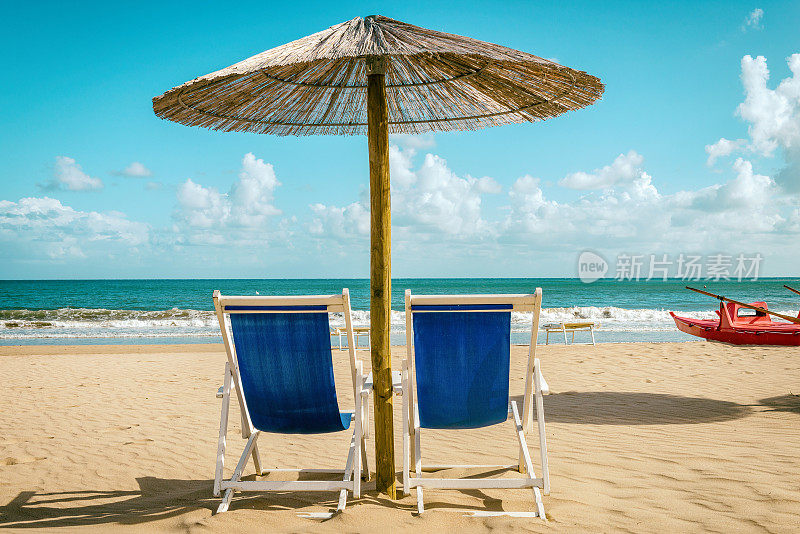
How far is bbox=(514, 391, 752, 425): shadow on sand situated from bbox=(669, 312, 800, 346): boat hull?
92.3 inches

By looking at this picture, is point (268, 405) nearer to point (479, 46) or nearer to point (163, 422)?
point (479, 46)

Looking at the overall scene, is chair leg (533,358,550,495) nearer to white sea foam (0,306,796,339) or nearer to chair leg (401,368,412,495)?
chair leg (401,368,412,495)

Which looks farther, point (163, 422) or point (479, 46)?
point (163, 422)

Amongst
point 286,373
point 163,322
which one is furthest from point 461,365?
point 163,322

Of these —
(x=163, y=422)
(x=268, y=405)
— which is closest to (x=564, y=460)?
(x=268, y=405)

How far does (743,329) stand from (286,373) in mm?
7591

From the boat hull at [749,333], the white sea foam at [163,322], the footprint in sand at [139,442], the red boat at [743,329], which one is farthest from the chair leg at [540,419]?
the white sea foam at [163,322]

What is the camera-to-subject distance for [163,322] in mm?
23328

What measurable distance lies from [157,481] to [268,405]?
3.64 ft

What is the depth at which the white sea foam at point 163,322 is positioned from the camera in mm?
18531

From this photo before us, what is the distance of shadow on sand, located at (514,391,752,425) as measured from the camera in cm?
493

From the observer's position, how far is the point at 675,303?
31.8 metres

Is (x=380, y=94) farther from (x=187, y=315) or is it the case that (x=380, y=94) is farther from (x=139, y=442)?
(x=187, y=315)

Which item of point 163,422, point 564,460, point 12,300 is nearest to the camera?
point 564,460
